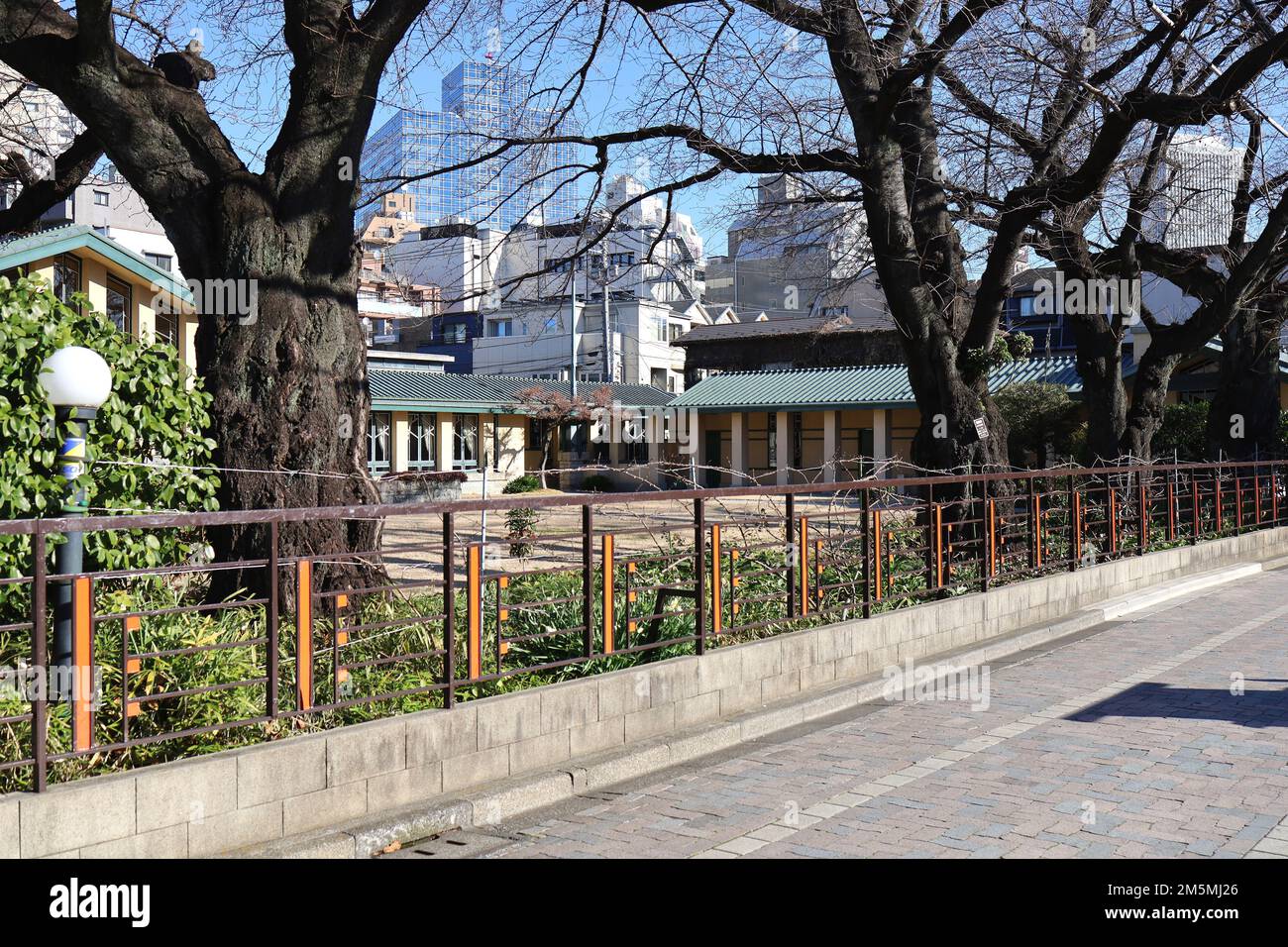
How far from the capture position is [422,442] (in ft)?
153

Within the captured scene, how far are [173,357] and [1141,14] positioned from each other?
1307cm

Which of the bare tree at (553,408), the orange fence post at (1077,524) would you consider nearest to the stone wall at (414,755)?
the orange fence post at (1077,524)

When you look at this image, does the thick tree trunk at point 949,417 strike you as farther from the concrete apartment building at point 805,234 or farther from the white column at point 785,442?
the white column at point 785,442

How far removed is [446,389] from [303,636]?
136ft

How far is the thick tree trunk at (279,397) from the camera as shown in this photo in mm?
8836

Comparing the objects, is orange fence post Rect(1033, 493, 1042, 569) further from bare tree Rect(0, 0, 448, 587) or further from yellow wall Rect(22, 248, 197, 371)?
yellow wall Rect(22, 248, 197, 371)

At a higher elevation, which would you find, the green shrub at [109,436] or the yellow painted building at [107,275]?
the yellow painted building at [107,275]

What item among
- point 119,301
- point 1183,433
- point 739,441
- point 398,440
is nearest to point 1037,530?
point 119,301

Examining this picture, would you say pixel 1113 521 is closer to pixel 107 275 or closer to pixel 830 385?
pixel 107 275

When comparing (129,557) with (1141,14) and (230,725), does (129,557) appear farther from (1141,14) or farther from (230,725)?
(1141,14)

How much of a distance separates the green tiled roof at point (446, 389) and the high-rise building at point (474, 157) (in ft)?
92.4

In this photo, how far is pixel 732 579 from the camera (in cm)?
975

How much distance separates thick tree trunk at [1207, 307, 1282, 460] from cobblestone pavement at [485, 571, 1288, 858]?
16.4m
